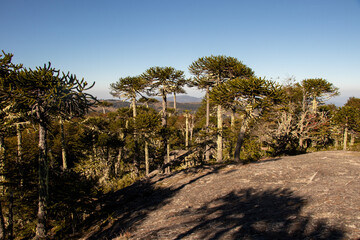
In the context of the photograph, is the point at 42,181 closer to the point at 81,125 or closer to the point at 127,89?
the point at 81,125

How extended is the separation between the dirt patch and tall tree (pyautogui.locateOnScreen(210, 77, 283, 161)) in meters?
3.84

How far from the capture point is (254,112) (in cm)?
1301

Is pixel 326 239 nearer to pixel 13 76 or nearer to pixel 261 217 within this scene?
pixel 261 217

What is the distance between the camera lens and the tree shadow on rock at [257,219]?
4113mm

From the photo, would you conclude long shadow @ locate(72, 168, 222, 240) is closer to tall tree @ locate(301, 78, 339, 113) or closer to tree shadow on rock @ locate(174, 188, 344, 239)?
tree shadow on rock @ locate(174, 188, 344, 239)

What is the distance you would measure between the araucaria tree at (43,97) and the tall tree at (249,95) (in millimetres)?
8505

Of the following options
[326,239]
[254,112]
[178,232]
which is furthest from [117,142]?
[326,239]

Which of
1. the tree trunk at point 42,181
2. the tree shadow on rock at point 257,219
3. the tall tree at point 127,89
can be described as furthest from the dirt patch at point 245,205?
the tall tree at point 127,89

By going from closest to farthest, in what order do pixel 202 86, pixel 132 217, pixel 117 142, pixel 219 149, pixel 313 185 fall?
pixel 313 185 < pixel 132 217 < pixel 219 149 < pixel 202 86 < pixel 117 142

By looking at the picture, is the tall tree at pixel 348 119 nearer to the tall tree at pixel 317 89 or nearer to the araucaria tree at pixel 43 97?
the tall tree at pixel 317 89

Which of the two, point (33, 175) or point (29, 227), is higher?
point (33, 175)

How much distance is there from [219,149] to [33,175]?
14.0 meters

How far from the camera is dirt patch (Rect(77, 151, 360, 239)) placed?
14.7 feet

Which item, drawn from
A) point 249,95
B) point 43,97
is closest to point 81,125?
point 43,97
